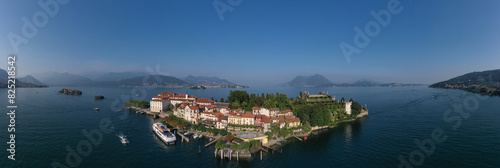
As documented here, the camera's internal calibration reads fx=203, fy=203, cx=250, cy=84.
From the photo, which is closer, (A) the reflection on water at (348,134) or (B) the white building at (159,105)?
(A) the reflection on water at (348,134)

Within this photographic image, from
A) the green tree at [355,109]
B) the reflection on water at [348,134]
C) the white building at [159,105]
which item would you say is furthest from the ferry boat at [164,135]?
the green tree at [355,109]

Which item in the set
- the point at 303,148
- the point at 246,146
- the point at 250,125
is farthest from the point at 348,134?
the point at 246,146

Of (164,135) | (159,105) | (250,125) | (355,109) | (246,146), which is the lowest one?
(246,146)

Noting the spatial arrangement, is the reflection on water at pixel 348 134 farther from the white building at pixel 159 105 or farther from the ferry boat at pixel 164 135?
the white building at pixel 159 105

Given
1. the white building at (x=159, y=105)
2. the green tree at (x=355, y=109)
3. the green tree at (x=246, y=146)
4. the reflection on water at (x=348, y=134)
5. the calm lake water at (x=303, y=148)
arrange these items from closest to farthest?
the calm lake water at (x=303, y=148) → the green tree at (x=246, y=146) → the reflection on water at (x=348, y=134) → the green tree at (x=355, y=109) → the white building at (x=159, y=105)

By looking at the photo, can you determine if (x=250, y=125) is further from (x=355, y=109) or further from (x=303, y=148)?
(x=355, y=109)

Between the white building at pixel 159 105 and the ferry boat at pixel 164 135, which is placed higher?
the white building at pixel 159 105

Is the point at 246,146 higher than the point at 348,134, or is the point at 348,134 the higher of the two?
the point at 246,146

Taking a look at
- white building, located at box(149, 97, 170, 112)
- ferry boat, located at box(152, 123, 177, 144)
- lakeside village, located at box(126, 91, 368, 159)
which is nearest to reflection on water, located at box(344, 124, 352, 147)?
lakeside village, located at box(126, 91, 368, 159)

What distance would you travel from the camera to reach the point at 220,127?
39688mm

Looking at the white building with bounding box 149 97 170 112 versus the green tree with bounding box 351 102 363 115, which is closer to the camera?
the green tree with bounding box 351 102 363 115

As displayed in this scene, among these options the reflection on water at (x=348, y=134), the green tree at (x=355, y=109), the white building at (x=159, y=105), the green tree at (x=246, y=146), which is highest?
the white building at (x=159, y=105)

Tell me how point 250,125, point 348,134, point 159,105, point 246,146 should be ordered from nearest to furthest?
point 246,146, point 250,125, point 348,134, point 159,105

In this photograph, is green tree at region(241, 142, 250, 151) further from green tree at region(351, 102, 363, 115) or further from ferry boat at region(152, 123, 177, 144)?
green tree at region(351, 102, 363, 115)
